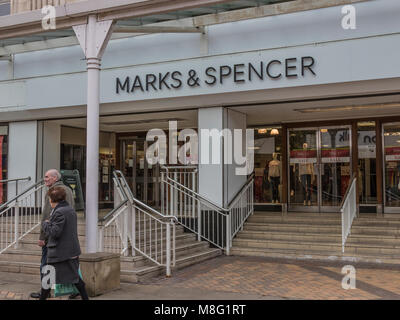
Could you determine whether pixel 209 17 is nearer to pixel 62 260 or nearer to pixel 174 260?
pixel 174 260

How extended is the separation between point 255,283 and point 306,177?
6.23 m

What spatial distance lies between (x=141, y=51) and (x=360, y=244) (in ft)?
22.4

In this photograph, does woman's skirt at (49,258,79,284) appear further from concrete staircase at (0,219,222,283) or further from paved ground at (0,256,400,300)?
concrete staircase at (0,219,222,283)

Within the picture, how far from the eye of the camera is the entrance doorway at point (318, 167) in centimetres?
1256

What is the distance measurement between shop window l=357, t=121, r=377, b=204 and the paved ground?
3.83 meters

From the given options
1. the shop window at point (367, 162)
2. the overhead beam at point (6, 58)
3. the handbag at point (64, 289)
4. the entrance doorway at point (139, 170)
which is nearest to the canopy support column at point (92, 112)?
the handbag at point (64, 289)

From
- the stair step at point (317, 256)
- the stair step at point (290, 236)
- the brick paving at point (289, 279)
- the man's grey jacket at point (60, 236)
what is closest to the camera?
the man's grey jacket at point (60, 236)

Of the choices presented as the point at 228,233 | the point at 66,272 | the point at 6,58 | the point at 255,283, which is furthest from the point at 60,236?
the point at 6,58

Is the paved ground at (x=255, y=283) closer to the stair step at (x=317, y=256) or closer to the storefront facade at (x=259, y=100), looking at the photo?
the stair step at (x=317, y=256)

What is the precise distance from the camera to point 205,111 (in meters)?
10.8

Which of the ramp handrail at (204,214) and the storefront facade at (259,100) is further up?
the storefront facade at (259,100)

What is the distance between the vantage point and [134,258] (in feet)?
25.3

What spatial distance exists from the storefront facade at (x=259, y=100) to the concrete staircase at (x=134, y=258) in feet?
4.34

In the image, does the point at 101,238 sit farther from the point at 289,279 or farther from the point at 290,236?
the point at 290,236
